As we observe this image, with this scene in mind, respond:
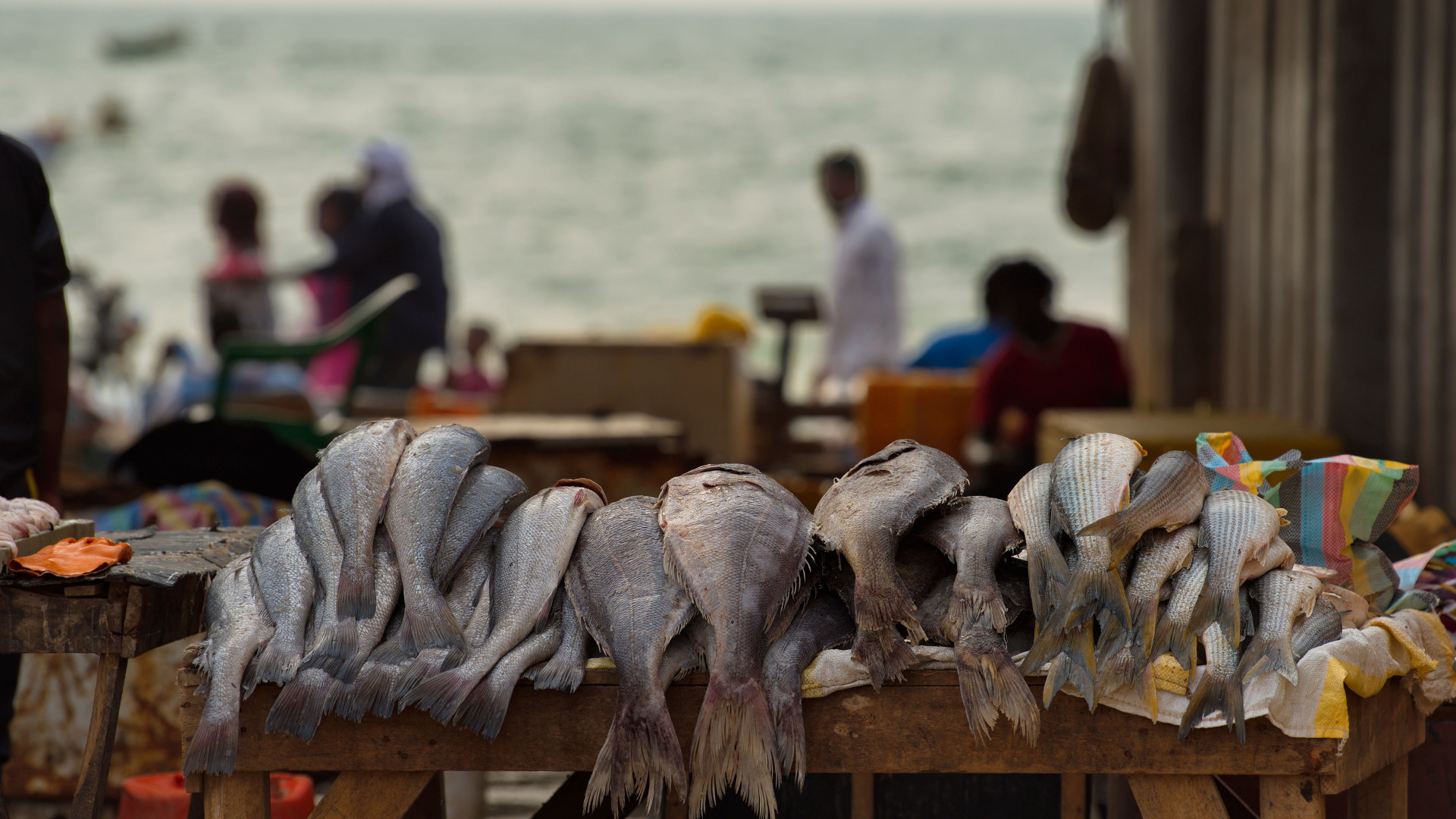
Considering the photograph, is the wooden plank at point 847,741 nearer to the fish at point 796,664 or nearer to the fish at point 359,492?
the fish at point 796,664

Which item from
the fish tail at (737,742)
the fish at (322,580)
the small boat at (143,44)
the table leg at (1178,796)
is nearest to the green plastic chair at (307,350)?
the fish at (322,580)

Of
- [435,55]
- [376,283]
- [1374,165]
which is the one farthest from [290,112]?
[1374,165]

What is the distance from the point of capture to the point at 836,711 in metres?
2.38

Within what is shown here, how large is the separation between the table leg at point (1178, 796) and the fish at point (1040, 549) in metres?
0.34

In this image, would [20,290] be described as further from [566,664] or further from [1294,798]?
[1294,798]

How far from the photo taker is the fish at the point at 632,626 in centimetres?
226

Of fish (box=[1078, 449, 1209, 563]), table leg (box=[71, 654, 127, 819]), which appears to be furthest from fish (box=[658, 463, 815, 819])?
table leg (box=[71, 654, 127, 819])

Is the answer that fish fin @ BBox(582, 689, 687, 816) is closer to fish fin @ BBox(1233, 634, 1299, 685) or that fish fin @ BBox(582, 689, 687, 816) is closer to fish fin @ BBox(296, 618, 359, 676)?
fish fin @ BBox(296, 618, 359, 676)

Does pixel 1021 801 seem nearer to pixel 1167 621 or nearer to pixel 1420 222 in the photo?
pixel 1167 621

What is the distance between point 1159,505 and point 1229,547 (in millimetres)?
132

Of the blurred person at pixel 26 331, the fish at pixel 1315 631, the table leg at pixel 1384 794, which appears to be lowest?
the table leg at pixel 1384 794

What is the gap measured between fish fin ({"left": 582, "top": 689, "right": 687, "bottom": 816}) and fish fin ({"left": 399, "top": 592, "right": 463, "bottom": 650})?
0.33 m

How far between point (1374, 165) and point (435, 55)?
71.8 m

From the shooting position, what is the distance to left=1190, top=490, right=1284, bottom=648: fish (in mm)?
2346
